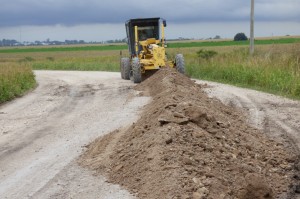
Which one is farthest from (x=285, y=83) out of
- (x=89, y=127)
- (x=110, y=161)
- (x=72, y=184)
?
(x=72, y=184)

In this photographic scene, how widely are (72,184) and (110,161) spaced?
1.10 meters

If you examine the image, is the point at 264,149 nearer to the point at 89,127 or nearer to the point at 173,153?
the point at 173,153

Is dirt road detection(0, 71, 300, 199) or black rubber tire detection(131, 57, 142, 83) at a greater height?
black rubber tire detection(131, 57, 142, 83)

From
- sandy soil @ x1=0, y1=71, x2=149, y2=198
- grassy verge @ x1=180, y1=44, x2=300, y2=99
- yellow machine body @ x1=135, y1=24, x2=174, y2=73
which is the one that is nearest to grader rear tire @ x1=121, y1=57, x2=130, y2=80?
yellow machine body @ x1=135, y1=24, x2=174, y2=73

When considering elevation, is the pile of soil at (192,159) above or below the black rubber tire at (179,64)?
below

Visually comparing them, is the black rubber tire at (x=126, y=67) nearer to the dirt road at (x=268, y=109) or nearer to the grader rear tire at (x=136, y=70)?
the grader rear tire at (x=136, y=70)

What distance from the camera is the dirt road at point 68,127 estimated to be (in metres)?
7.26

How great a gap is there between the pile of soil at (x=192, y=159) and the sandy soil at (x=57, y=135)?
0.44 meters

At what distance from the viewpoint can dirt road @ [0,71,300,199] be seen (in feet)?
23.8

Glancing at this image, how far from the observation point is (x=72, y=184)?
23.9 ft

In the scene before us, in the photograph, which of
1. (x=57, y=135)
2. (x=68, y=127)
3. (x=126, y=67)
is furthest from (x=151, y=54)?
(x=57, y=135)

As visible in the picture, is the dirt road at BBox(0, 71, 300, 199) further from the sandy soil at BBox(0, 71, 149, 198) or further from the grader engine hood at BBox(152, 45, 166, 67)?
the grader engine hood at BBox(152, 45, 166, 67)

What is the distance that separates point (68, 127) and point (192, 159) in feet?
17.5

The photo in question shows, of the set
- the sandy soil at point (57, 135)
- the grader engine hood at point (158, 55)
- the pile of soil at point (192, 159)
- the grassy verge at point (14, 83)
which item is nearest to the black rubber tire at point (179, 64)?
the grader engine hood at point (158, 55)
